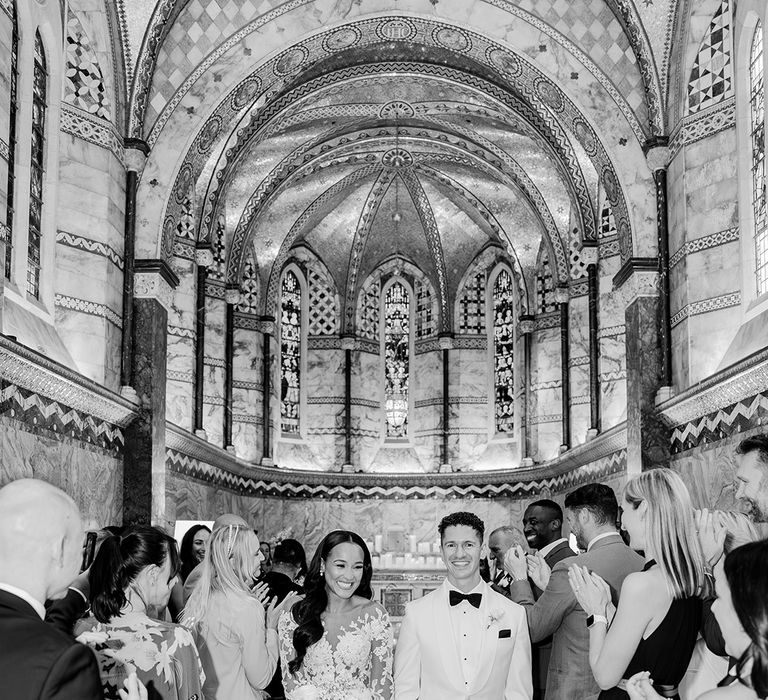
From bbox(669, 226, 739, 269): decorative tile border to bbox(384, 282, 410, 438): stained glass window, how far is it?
11.7 m

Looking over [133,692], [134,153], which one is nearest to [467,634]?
[133,692]

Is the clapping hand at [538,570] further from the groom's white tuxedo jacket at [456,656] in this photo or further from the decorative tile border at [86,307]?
the decorative tile border at [86,307]

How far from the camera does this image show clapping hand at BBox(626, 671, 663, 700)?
11.8ft

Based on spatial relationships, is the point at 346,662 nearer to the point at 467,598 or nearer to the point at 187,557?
the point at 467,598

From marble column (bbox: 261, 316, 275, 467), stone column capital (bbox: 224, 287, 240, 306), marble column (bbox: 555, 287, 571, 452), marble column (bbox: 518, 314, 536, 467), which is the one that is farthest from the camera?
A: marble column (bbox: 261, 316, 275, 467)

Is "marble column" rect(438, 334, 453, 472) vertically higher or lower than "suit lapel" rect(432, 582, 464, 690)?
higher

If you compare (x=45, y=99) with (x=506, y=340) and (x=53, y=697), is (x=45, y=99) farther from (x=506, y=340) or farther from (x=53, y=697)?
(x=506, y=340)

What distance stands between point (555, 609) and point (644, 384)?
8083mm

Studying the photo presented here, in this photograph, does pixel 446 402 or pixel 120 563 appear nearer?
pixel 120 563

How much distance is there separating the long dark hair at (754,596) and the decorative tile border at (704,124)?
10.1 m

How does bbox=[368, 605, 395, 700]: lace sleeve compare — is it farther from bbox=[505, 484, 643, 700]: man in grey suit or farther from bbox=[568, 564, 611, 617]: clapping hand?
bbox=[568, 564, 611, 617]: clapping hand

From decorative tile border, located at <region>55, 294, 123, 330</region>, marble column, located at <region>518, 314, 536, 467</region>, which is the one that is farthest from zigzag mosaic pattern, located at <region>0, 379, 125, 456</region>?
marble column, located at <region>518, 314, 536, 467</region>

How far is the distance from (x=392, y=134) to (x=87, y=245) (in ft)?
29.7

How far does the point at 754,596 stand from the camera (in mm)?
2529
